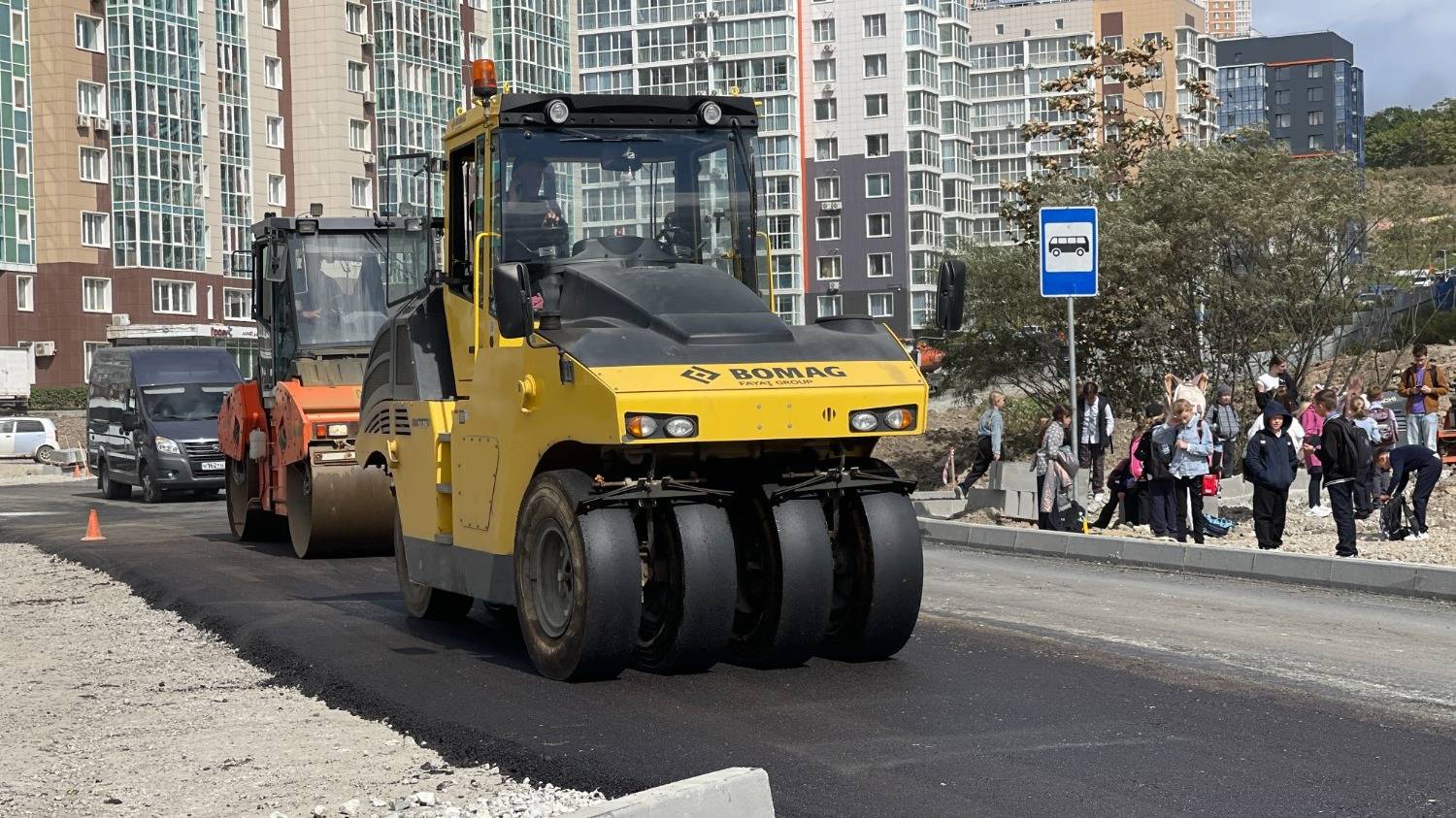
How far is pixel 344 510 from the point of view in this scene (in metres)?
18.2

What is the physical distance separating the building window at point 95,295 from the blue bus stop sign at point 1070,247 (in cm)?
6331

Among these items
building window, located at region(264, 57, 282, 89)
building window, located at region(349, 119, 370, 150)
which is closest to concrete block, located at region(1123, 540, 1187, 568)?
building window, located at region(264, 57, 282, 89)

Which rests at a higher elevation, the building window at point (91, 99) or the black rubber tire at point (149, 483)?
the building window at point (91, 99)

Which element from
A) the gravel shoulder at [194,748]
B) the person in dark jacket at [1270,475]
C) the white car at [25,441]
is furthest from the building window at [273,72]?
the gravel shoulder at [194,748]

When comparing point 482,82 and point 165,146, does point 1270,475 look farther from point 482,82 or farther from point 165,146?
point 165,146

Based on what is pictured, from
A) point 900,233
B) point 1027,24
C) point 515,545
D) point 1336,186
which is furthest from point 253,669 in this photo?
point 1027,24

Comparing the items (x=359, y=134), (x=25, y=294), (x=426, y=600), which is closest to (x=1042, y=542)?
(x=426, y=600)

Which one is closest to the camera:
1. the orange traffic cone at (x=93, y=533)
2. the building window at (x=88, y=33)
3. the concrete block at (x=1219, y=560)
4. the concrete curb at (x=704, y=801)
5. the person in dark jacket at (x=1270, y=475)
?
the concrete curb at (x=704, y=801)

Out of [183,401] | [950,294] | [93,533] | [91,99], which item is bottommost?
[93,533]

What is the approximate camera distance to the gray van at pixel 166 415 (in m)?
34.1

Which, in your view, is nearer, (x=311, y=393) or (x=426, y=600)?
(x=426, y=600)

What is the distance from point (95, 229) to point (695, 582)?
72468 mm

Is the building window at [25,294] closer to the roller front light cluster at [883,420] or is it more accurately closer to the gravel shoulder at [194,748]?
the gravel shoulder at [194,748]

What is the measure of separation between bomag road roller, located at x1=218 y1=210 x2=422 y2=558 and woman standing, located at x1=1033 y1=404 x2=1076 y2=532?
22.8 ft
